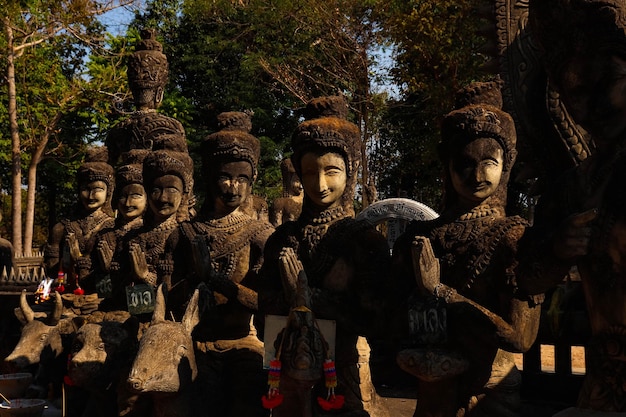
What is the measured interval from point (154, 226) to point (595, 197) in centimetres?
358

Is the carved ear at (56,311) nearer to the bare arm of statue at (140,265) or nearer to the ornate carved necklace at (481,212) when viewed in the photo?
the bare arm of statue at (140,265)

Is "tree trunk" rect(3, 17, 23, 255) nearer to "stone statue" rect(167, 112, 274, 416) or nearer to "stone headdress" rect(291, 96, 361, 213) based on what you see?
"stone statue" rect(167, 112, 274, 416)

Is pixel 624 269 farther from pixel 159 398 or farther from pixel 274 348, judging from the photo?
pixel 159 398

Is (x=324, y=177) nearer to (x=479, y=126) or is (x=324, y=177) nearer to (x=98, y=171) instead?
(x=479, y=126)

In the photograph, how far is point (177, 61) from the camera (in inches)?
830

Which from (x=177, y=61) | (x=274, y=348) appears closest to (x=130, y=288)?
(x=274, y=348)

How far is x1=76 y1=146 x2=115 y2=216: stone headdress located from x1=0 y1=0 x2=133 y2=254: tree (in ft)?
33.2

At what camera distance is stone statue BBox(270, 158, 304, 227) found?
11344 mm

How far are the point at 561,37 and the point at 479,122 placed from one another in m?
0.87

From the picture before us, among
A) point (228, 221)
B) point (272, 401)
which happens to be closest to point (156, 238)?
point (228, 221)

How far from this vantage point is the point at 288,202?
11.6 meters

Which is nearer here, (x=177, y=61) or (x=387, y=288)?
(x=387, y=288)

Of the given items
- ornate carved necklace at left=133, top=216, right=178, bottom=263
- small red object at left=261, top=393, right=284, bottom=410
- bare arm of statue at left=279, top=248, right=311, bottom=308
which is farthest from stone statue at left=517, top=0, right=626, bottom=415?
ornate carved necklace at left=133, top=216, right=178, bottom=263

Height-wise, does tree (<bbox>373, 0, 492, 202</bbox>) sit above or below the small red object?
above
